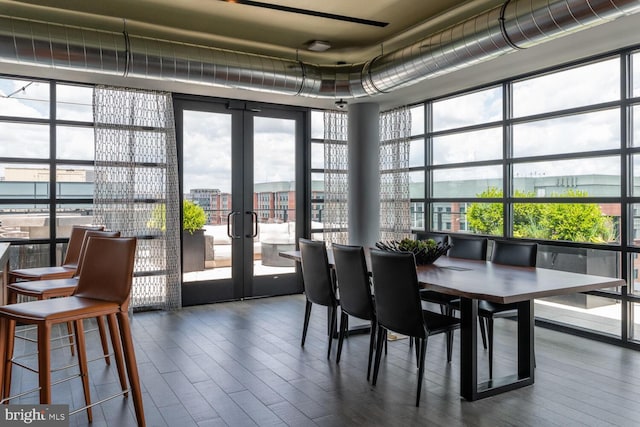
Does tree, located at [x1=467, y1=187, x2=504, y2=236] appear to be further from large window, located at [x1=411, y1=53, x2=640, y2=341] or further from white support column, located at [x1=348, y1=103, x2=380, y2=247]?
white support column, located at [x1=348, y1=103, x2=380, y2=247]

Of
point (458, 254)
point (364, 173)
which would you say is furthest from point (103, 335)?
point (364, 173)

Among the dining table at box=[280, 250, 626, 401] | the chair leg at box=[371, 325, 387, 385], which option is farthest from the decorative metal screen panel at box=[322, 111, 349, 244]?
the chair leg at box=[371, 325, 387, 385]

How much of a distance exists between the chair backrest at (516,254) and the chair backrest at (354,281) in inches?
53.9

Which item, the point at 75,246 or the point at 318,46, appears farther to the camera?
the point at 318,46

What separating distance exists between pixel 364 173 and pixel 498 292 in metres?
3.79

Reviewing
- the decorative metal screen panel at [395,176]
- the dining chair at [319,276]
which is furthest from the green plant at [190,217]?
the decorative metal screen panel at [395,176]

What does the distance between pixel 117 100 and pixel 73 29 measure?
1.80 m

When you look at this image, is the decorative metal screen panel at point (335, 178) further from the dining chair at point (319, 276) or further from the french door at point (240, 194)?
the dining chair at point (319, 276)

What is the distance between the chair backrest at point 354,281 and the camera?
3.52m

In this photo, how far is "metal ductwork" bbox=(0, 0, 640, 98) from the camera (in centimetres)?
319

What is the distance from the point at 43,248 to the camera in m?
5.30

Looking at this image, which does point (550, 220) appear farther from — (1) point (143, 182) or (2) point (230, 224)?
(1) point (143, 182)

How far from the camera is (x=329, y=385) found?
3.37 m

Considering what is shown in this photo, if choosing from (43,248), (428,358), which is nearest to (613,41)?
(428,358)
